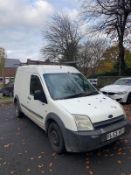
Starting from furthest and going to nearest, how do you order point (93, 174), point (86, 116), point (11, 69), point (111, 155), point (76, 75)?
point (11, 69) < point (76, 75) < point (111, 155) < point (86, 116) < point (93, 174)

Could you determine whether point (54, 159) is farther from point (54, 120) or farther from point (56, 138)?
point (54, 120)

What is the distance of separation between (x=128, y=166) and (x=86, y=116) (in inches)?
50.1

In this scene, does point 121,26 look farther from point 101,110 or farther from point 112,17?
point 101,110

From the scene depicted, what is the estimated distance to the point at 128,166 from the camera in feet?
15.0

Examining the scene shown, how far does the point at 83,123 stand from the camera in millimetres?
4758

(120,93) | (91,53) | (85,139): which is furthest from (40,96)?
(91,53)

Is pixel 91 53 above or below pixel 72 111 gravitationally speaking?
above

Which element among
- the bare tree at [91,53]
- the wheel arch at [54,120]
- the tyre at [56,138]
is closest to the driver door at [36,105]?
the wheel arch at [54,120]

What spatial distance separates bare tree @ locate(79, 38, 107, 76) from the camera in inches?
1719

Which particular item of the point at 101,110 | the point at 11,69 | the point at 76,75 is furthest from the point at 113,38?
the point at 11,69

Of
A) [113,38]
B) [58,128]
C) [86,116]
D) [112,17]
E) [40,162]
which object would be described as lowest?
[40,162]

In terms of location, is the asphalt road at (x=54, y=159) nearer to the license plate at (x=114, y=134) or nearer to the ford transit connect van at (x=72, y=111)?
the ford transit connect van at (x=72, y=111)

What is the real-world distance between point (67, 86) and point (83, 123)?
5.19 feet

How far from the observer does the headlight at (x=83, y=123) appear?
4734 millimetres
